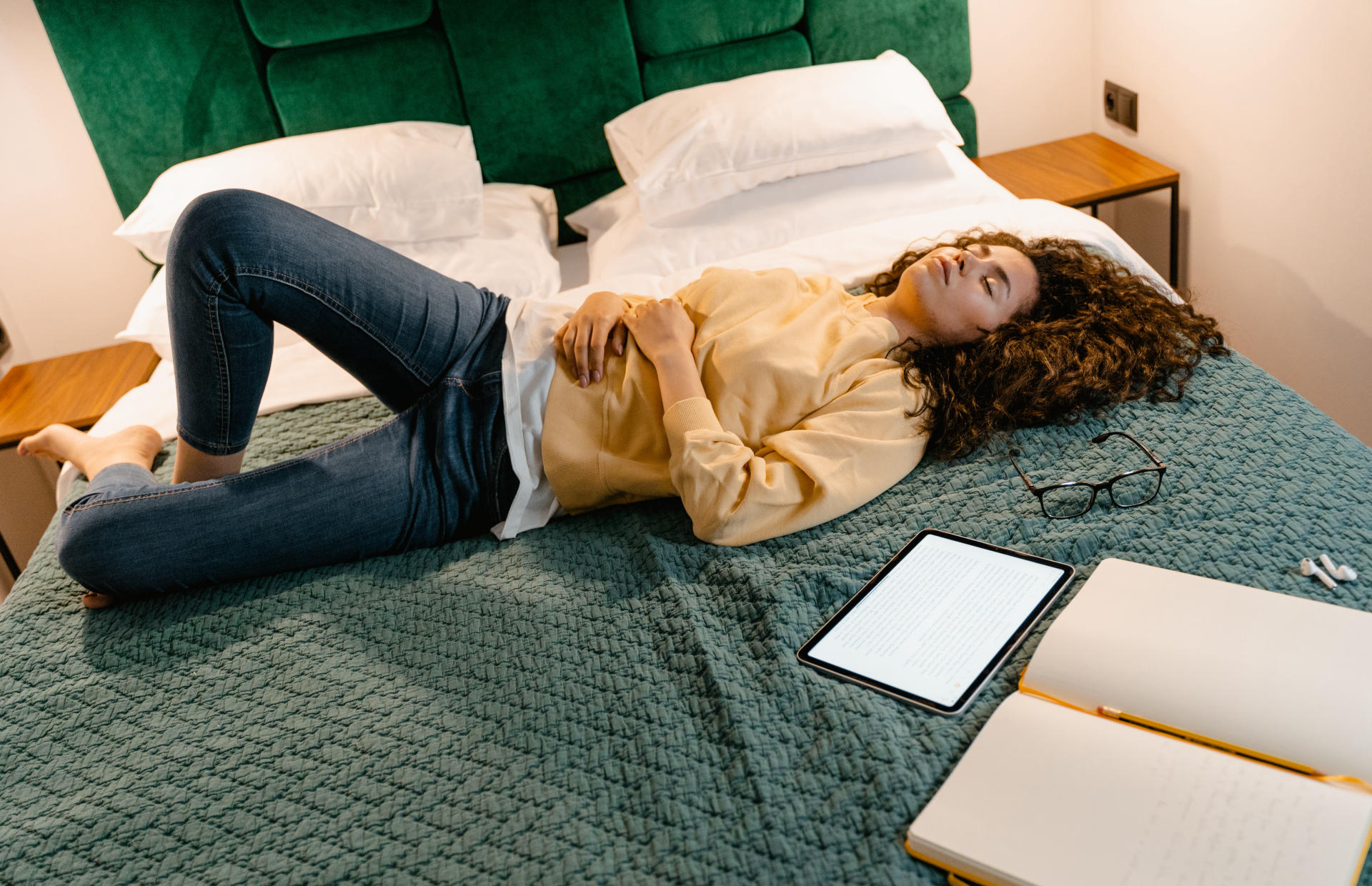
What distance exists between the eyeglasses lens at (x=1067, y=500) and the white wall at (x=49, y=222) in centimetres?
224

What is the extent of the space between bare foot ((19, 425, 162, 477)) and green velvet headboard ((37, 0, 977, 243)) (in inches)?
35.4

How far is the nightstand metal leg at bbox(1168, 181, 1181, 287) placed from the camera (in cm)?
233

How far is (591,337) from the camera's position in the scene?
1.43 m

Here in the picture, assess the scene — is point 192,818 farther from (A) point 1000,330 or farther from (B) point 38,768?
(A) point 1000,330

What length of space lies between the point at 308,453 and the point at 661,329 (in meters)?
0.54

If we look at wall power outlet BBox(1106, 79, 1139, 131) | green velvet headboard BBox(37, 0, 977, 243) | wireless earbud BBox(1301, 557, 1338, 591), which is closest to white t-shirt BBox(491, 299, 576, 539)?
wireless earbud BBox(1301, 557, 1338, 591)

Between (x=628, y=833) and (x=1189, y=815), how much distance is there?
1.57 ft

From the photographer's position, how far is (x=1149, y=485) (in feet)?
4.05

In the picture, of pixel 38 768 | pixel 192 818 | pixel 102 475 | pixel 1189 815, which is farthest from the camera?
pixel 102 475

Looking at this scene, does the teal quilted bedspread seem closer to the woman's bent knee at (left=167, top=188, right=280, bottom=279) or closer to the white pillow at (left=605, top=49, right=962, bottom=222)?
the woman's bent knee at (left=167, top=188, right=280, bottom=279)

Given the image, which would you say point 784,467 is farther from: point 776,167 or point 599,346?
point 776,167

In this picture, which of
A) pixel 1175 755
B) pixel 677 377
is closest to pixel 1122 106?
pixel 677 377

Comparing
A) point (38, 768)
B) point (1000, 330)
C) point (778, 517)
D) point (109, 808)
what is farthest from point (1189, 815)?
point (38, 768)

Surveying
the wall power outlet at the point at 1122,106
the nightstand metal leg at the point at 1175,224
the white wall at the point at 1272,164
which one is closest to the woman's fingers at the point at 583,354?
the white wall at the point at 1272,164
